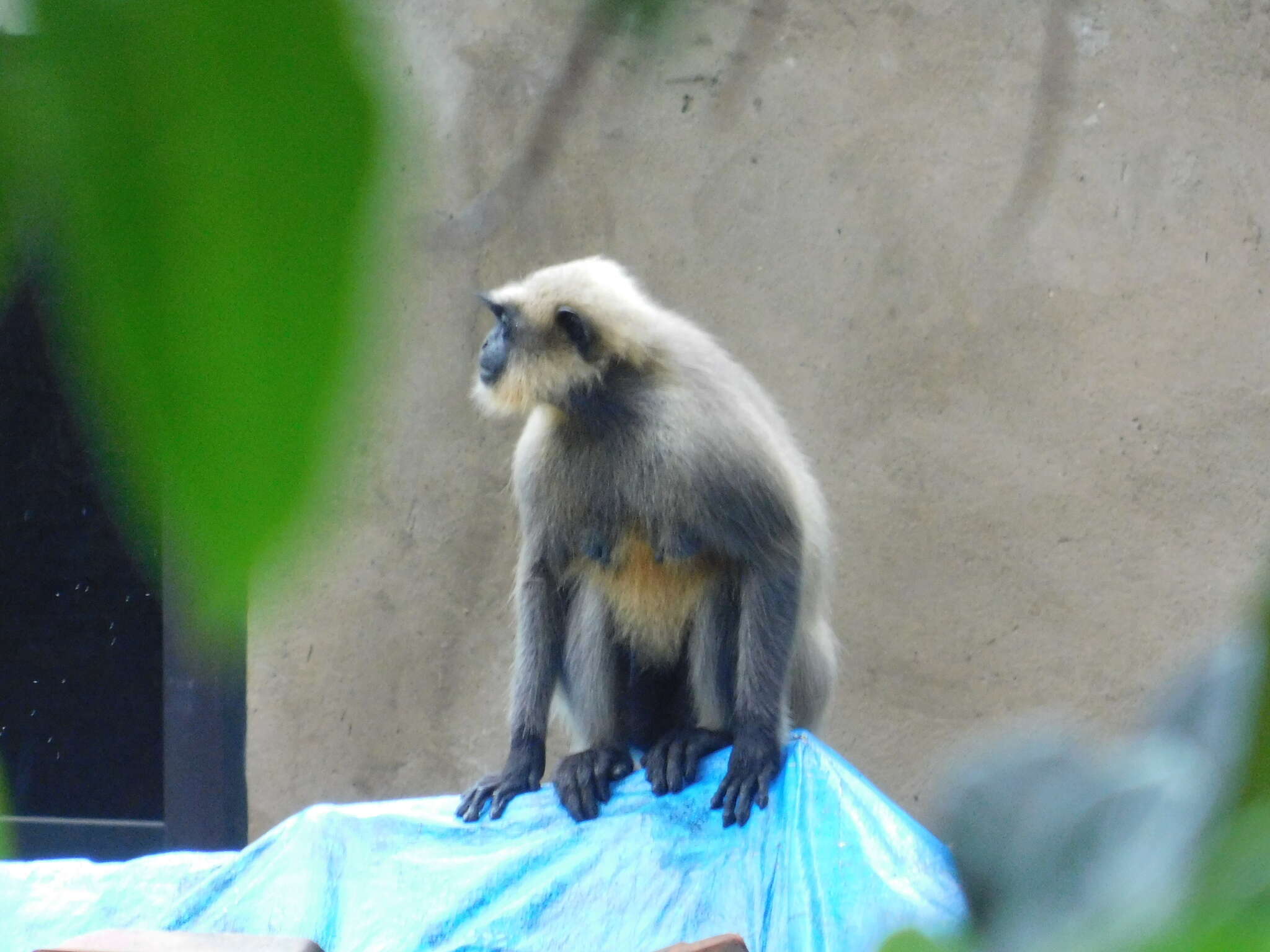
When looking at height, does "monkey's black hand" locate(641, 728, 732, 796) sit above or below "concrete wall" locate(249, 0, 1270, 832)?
below

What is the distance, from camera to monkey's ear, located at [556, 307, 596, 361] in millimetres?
3527

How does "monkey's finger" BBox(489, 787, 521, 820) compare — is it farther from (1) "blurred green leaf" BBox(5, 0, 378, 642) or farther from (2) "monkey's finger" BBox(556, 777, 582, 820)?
(1) "blurred green leaf" BBox(5, 0, 378, 642)

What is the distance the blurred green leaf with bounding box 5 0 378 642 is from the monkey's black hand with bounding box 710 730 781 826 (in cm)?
297

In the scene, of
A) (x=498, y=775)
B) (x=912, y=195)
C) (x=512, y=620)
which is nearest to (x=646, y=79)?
(x=498, y=775)

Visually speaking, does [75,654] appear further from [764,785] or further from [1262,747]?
[764,785]

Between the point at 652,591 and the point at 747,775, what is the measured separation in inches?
21.2

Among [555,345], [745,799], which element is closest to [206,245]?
[745,799]

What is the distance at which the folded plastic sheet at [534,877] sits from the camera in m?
3.13

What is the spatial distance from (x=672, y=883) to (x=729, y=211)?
60.0 inches

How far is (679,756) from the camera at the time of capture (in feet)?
11.2

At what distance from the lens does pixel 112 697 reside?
0.52m

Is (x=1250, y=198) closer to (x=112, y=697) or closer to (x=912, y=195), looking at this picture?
(x=912, y=195)

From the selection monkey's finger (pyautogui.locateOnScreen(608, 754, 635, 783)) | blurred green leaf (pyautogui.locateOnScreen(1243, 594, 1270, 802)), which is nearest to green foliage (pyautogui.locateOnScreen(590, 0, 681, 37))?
blurred green leaf (pyautogui.locateOnScreen(1243, 594, 1270, 802))

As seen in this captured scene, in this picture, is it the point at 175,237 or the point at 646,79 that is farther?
the point at 646,79
